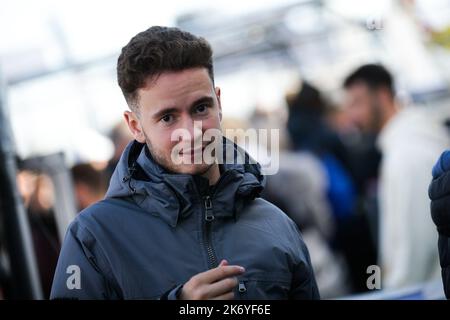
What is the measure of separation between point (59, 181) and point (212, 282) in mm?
1431

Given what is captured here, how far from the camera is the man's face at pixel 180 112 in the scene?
5.79 feet

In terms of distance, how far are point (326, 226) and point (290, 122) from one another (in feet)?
1.61

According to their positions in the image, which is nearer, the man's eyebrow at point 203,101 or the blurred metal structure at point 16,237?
the man's eyebrow at point 203,101

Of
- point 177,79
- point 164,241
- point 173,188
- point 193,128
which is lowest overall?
point 164,241

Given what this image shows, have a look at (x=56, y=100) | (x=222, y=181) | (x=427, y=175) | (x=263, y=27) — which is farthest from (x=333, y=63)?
(x=222, y=181)

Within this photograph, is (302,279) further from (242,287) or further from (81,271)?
(81,271)

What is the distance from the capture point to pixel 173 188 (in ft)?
5.66

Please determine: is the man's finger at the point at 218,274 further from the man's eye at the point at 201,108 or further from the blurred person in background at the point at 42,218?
the blurred person in background at the point at 42,218

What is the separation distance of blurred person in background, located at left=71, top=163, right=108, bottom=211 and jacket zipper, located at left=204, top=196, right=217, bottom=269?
0.75m

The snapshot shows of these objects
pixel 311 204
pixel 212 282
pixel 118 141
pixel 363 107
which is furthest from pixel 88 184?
pixel 363 107

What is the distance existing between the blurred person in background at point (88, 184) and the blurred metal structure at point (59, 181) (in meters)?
0.03

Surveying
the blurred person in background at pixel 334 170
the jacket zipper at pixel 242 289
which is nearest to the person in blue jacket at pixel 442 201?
the jacket zipper at pixel 242 289

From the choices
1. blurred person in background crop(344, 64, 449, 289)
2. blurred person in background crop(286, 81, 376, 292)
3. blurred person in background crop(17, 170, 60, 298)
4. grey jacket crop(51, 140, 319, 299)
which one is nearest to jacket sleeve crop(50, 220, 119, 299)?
grey jacket crop(51, 140, 319, 299)

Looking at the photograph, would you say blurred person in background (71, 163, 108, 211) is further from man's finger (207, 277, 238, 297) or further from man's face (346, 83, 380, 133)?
man's face (346, 83, 380, 133)
